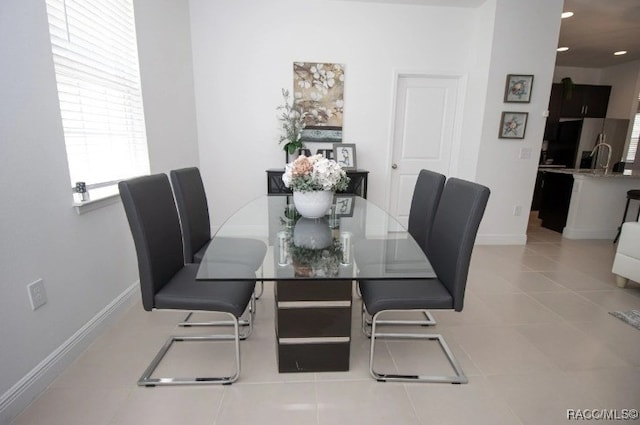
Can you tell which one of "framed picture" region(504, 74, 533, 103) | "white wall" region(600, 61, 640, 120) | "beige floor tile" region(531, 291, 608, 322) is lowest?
"beige floor tile" region(531, 291, 608, 322)

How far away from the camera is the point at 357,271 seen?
4.08 ft

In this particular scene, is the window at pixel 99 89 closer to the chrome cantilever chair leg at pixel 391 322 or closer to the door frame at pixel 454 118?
the chrome cantilever chair leg at pixel 391 322

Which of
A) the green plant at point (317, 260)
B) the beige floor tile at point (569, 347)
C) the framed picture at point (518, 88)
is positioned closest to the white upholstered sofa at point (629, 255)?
the beige floor tile at point (569, 347)

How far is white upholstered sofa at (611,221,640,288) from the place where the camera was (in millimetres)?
2432

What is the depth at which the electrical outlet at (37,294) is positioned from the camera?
1.39 meters

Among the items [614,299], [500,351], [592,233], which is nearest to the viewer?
[500,351]

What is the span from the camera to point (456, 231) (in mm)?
1483

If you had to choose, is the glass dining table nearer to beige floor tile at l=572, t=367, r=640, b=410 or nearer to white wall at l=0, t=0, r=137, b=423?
white wall at l=0, t=0, r=137, b=423

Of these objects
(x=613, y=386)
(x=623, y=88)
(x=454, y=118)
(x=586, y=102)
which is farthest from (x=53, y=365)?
(x=623, y=88)

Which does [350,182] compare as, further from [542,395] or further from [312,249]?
[542,395]

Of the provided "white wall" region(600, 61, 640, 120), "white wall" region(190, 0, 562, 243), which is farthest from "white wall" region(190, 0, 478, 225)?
"white wall" region(600, 61, 640, 120)

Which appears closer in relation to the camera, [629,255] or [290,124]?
[629,255]

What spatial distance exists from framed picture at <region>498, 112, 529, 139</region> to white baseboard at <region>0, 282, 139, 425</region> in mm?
4013

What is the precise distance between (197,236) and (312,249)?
3.14ft
